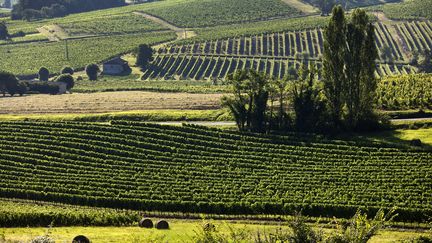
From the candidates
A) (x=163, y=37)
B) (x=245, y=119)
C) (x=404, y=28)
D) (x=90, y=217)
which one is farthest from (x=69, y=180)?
(x=404, y=28)

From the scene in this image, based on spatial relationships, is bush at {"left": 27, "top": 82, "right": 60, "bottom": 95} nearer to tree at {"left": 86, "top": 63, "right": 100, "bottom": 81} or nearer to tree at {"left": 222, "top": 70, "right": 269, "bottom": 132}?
tree at {"left": 86, "top": 63, "right": 100, "bottom": 81}

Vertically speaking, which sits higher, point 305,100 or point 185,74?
point 305,100

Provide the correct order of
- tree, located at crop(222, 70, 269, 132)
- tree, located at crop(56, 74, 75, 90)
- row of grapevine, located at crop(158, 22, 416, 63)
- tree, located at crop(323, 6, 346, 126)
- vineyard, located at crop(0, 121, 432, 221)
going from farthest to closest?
row of grapevine, located at crop(158, 22, 416, 63), tree, located at crop(56, 74, 75, 90), tree, located at crop(222, 70, 269, 132), tree, located at crop(323, 6, 346, 126), vineyard, located at crop(0, 121, 432, 221)

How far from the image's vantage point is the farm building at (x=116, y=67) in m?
160

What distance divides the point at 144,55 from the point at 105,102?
47.0m

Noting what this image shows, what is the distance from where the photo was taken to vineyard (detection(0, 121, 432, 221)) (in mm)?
67438

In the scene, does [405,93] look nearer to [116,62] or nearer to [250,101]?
[250,101]

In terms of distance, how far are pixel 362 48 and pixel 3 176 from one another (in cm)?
4606

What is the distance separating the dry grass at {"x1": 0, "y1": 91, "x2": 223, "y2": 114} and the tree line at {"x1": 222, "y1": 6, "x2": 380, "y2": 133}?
1631cm

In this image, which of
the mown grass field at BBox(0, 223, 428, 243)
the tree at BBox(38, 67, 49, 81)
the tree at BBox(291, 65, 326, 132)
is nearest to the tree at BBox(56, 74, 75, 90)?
the tree at BBox(38, 67, 49, 81)

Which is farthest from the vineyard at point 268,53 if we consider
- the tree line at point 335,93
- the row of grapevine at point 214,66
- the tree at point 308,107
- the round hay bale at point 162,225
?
the round hay bale at point 162,225

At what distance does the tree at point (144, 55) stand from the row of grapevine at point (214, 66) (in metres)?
1.87

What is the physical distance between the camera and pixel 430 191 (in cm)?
6806

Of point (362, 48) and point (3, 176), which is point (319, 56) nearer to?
point (362, 48)
